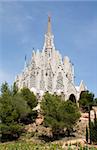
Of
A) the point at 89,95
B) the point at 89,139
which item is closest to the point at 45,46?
the point at 89,95

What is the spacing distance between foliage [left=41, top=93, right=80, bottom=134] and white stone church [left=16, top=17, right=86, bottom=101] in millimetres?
14477

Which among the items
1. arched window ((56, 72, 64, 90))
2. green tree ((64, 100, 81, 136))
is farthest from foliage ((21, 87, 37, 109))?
arched window ((56, 72, 64, 90))

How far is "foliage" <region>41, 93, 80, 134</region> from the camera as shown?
103ft

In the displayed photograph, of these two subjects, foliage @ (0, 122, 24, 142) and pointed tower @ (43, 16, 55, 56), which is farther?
pointed tower @ (43, 16, 55, 56)

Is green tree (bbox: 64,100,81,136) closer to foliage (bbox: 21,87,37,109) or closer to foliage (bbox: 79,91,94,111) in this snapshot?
foliage (bbox: 21,87,37,109)

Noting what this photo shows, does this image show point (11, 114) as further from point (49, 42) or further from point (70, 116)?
point (49, 42)

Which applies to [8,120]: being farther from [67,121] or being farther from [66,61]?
[66,61]

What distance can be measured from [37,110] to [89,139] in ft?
36.4

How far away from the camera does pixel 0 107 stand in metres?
32.7

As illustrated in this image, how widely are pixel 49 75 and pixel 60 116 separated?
726 inches

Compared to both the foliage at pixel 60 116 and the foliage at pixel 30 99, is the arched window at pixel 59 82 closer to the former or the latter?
the foliage at pixel 30 99

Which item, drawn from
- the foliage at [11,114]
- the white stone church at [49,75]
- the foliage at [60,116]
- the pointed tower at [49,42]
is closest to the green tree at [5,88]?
the foliage at [11,114]

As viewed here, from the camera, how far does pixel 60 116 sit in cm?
3186

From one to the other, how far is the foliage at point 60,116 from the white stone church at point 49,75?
1448 cm
